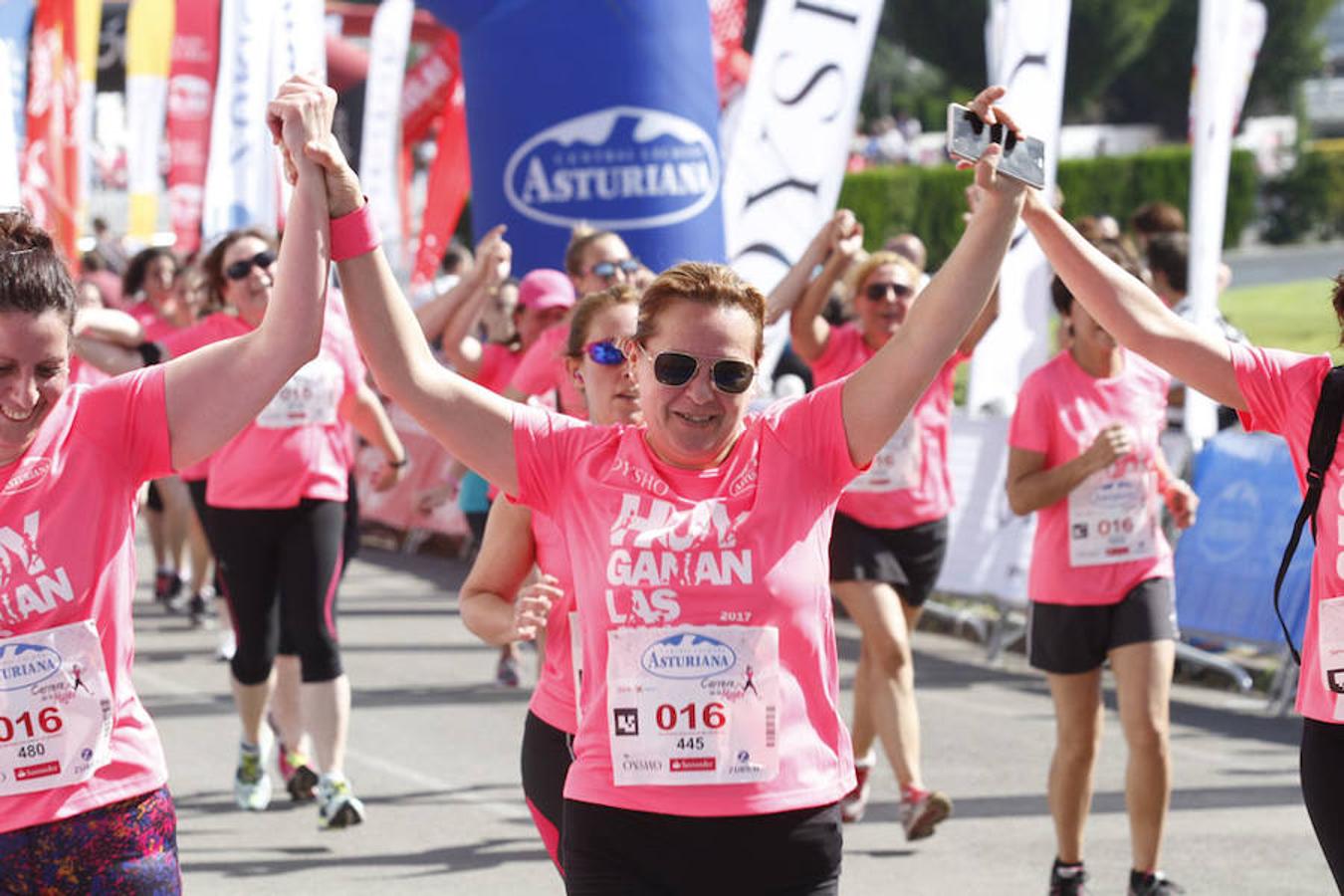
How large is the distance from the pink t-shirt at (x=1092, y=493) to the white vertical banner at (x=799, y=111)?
3.58 m

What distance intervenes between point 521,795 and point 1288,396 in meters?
4.53

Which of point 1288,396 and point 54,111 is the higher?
point 54,111

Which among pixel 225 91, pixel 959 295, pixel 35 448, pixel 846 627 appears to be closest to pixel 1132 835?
pixel 959 295

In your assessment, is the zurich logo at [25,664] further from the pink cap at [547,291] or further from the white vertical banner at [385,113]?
the white vertical banner at [385,113]

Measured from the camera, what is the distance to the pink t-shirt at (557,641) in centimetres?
443

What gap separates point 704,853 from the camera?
3439 millimetres

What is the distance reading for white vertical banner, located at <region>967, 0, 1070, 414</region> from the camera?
10852mm

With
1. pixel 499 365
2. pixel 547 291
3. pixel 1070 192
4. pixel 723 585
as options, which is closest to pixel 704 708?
pixel 723 585

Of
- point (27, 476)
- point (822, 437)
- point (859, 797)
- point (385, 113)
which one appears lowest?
point (859, 797)

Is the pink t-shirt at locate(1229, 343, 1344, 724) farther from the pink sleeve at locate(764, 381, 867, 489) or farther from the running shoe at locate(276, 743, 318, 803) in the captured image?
the running shoe at locate(276, 743, 318, 803)

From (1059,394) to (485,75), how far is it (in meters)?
3.26

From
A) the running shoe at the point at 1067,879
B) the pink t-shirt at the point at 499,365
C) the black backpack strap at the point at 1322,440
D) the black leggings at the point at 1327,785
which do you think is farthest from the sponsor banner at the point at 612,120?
the black leggings at the point at 1327,785

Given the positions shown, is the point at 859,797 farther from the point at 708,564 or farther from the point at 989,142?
the point at 989,142

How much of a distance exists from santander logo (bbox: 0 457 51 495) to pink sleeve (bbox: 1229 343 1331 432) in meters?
2.14
